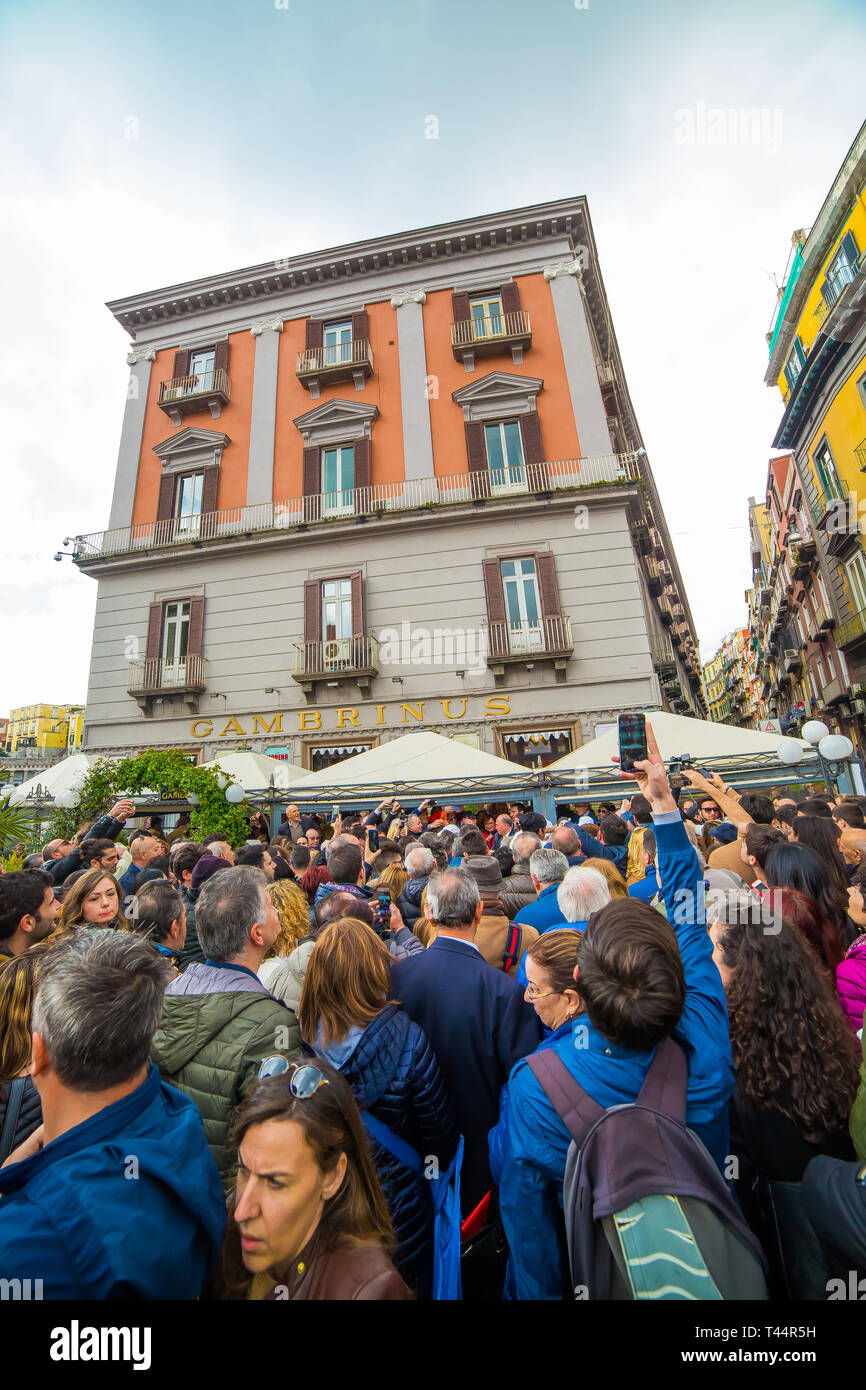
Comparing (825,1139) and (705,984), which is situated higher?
(705,984)

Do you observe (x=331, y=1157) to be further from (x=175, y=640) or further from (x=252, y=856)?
(x=175, y=640)

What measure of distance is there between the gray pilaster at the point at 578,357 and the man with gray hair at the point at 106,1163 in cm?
1932

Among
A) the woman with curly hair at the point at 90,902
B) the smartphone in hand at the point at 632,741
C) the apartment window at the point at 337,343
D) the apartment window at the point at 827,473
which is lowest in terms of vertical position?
the woman with curly hair at the point at 90,902

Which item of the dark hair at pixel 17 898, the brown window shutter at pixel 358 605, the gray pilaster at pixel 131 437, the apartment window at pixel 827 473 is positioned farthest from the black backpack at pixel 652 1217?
the apartment window at pixel 827 473

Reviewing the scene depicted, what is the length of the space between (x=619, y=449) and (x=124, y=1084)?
2612 centimetres

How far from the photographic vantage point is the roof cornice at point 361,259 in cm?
1980

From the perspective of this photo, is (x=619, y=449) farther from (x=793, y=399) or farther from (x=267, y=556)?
(x=267, y=556)

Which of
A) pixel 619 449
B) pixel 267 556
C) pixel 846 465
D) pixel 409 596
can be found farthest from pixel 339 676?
pixel 846 465

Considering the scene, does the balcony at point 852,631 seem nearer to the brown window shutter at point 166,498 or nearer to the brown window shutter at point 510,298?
the brown window shutter at point 510,298

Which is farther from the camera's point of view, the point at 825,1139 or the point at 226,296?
the point at 226,296

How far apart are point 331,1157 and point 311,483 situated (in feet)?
65.9

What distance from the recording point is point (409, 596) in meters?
18.2
